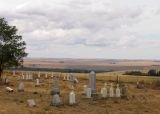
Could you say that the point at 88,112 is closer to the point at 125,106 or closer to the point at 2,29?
the point at 125,106

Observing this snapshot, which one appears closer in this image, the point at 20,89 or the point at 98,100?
the point at 98,100

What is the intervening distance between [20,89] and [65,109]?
9.12 metres

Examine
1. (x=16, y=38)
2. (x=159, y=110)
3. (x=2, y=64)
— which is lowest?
(x=159, y=110)

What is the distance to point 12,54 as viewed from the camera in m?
39.9

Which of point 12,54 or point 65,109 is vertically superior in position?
point 12,54

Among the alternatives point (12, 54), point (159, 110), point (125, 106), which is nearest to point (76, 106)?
point (125, 106)

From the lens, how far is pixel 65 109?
866 inches

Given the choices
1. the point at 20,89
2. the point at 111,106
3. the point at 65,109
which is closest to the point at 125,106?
the point at 111,106

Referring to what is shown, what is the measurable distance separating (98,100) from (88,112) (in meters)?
5.61

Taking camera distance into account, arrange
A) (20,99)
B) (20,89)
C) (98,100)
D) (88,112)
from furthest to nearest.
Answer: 1. (20,89)
2. (98,100)
3. (20,99)
4. (88,112)

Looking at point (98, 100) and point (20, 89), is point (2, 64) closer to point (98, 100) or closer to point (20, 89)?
point (20, 89)

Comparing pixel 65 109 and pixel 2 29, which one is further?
pixel 2 29

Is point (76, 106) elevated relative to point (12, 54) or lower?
lower

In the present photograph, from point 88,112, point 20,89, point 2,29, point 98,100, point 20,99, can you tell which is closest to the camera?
point 88,112
